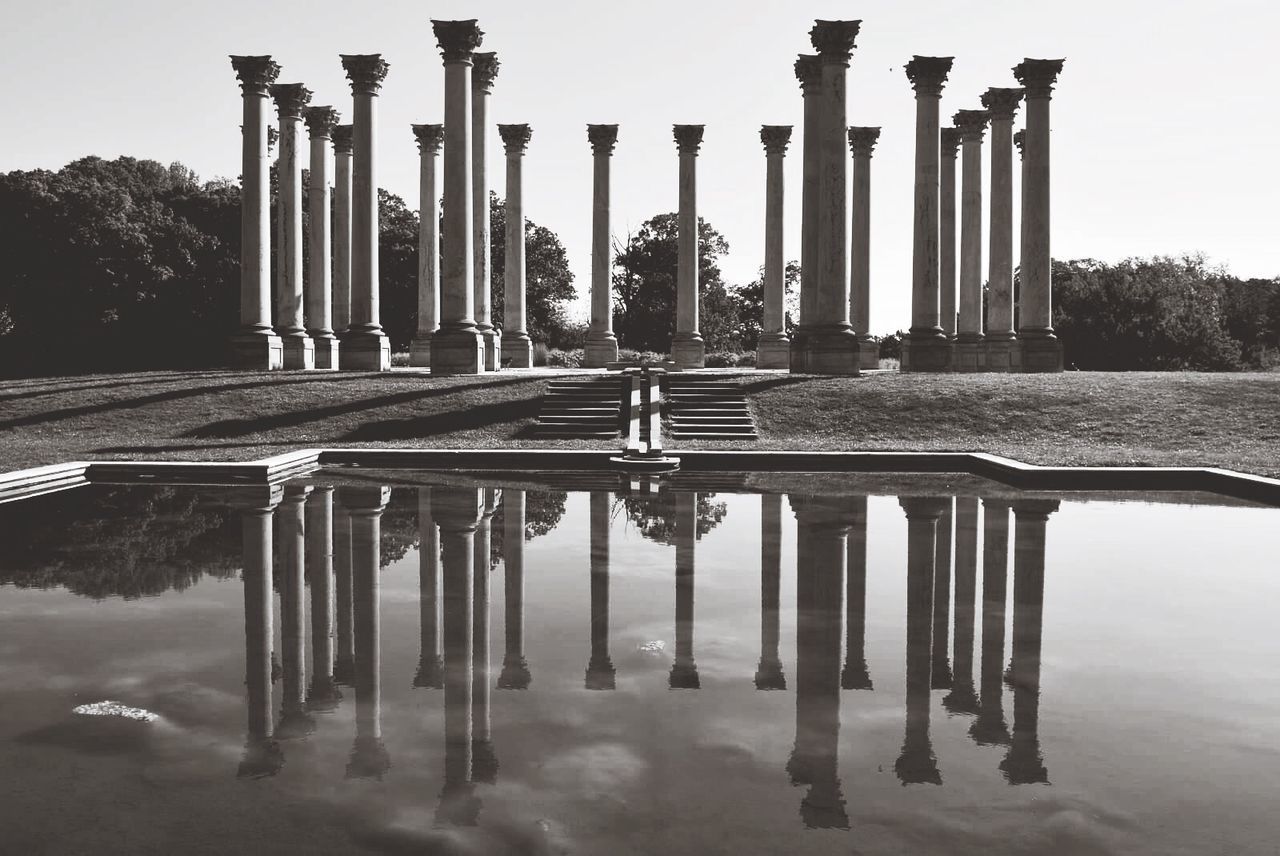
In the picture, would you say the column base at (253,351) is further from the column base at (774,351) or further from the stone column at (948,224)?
the stone column at (948,224)

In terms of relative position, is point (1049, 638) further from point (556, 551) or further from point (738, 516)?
point (738, 516)

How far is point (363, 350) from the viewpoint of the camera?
6856cm

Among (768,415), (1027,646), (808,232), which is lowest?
(1027,646)

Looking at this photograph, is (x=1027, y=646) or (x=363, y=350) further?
(x=363, y=350)

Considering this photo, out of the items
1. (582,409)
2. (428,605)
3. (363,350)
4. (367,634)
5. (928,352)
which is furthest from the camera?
(363,350)

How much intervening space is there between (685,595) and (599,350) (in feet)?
218

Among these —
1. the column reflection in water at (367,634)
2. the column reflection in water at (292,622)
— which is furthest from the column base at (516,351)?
the column reflection in water at (292,622)

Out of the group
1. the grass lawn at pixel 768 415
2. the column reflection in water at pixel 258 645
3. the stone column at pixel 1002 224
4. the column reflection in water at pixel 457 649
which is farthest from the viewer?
the stone column at pixel 1002 224

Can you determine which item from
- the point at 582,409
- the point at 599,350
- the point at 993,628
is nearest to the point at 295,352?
the point at 599,350

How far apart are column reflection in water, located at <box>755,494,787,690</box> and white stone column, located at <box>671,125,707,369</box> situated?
2146 inches

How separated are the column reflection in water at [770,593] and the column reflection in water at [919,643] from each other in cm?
151

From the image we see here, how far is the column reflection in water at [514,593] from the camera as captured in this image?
12859 mm

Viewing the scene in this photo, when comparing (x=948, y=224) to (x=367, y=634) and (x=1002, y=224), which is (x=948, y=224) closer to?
(x=1002, y=224)

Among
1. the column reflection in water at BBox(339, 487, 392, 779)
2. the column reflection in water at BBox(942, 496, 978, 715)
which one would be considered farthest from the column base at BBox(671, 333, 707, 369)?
the column reflection in water at BBox(339, 487, 392, 779)
